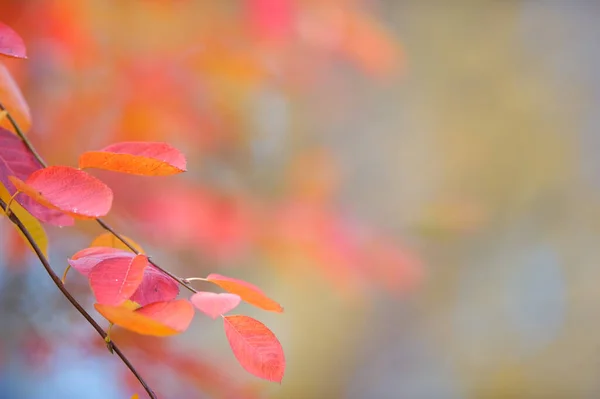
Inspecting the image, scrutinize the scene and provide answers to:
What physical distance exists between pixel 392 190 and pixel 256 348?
1.47 m

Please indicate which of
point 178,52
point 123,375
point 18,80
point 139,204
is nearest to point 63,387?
point 123,375

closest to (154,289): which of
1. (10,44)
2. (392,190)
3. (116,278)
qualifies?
(116,278)

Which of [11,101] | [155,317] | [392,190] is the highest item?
[392,190]

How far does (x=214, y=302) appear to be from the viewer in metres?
0.28

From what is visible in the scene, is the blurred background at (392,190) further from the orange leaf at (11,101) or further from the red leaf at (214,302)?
the red leaf at (214,302)

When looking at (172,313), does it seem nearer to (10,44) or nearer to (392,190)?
(10,44)

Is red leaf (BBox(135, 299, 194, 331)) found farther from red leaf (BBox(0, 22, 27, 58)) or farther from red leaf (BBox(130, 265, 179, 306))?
red leaf (BBox(0, 22, 27, 58))

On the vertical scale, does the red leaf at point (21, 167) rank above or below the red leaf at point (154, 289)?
above

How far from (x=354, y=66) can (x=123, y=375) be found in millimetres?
1139

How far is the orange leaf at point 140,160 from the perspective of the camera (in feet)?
0.99

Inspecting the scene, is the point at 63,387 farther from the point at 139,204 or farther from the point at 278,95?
the point at 278,95

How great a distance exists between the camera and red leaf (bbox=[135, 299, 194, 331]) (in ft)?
0.80

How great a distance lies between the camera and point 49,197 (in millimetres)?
274

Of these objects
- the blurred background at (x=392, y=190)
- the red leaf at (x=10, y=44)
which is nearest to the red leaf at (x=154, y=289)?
the red leaf at (x=10, y=44)
